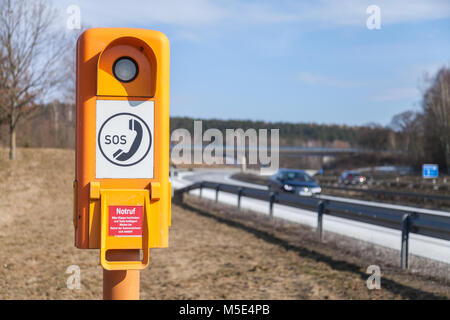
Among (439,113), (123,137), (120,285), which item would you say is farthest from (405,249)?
(439,113)

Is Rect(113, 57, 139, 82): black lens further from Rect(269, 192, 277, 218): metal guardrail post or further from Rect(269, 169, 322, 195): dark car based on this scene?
Rect(269, 169, 322, 195): dark car

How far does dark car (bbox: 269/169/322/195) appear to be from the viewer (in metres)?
23.9

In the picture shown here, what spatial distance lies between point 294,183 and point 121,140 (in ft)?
74.3

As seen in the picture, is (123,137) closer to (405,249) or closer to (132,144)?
(132,144)

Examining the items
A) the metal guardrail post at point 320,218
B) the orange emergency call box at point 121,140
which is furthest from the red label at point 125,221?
the metal guardrail post at point 320,218

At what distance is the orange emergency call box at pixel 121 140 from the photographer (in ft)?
6.37

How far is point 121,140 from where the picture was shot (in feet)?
6.39

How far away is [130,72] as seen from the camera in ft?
6.54

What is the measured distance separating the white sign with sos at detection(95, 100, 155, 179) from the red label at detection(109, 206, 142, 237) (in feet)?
0.40

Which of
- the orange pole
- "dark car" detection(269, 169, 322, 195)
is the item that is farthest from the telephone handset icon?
"dark car" detection(269, 169, 322, 195)

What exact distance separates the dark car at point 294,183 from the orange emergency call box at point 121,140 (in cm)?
2118

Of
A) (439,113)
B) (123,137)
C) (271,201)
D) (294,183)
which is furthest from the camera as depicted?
(439,113)

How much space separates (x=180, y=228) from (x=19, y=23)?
25.5m
